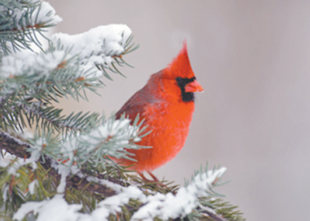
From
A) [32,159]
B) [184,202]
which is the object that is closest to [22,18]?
[32,159]

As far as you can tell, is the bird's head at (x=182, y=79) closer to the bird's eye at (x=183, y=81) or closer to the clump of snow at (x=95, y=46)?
the bird's eye at (x=183, y=81)

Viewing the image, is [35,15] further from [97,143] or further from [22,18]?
[97,143]

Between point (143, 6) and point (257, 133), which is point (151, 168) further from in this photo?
point (143, 6)

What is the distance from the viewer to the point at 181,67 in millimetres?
1566

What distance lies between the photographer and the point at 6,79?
64 cm

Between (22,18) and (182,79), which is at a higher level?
(182,79)

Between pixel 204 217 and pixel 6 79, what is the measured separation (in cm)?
49

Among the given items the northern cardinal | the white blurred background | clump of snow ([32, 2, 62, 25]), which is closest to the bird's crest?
the northern cardinal

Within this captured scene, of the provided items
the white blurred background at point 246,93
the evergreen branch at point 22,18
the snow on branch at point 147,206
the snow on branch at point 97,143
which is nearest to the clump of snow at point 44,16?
the evergreen branch at point 22,18

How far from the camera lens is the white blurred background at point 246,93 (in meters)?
3.98

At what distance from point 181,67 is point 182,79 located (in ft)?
0.19

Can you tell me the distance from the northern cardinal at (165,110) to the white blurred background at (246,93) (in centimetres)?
232

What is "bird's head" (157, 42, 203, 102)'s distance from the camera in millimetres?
1559

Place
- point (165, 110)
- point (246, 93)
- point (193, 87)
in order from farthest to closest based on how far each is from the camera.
A: point (246, 93)
point (193, 87)
point (165, 110)
